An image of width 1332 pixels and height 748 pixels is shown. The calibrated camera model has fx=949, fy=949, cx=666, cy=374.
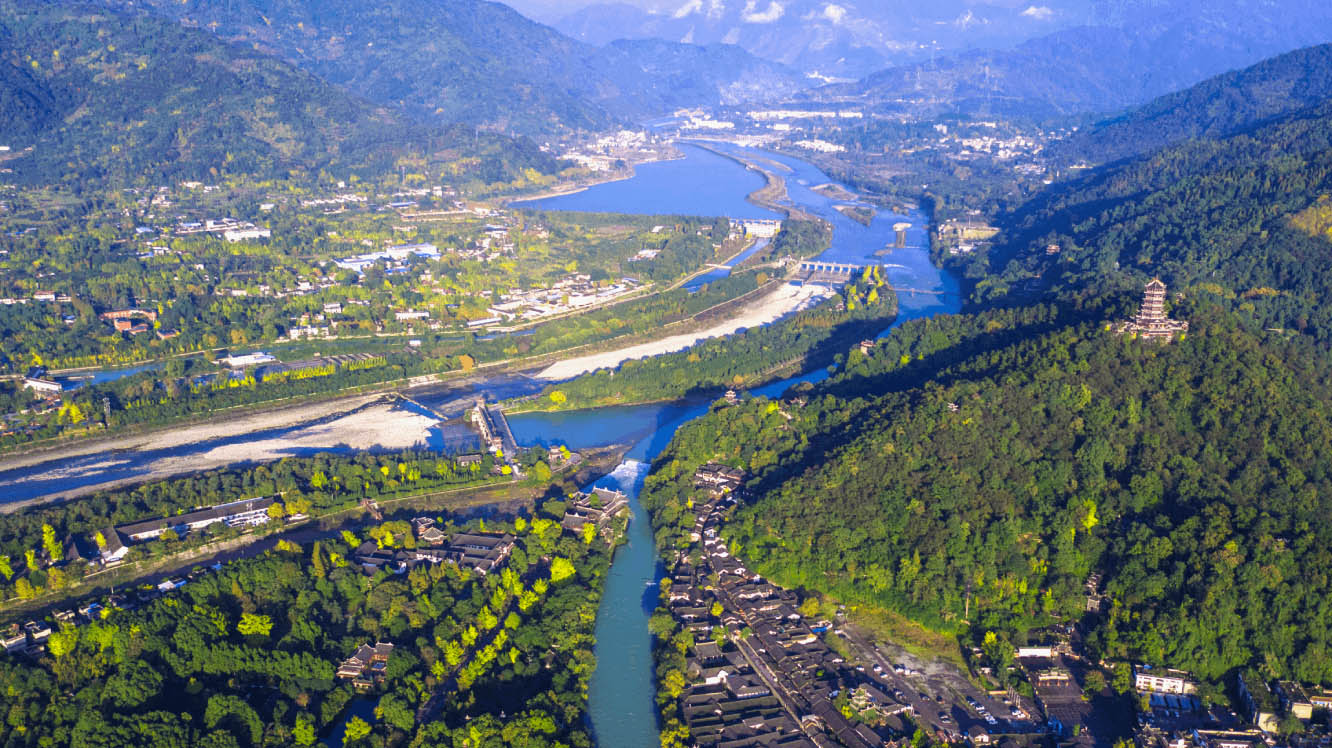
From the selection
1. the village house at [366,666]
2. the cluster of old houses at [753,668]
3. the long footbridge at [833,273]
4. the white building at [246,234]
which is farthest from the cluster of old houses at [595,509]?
the white building at [246,234]

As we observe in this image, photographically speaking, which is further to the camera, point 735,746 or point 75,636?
point 75,636

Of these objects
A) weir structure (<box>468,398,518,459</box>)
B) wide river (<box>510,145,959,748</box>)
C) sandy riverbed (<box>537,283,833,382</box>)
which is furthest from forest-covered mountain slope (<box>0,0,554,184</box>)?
weir structure (<box>468,398,518,459</box>)

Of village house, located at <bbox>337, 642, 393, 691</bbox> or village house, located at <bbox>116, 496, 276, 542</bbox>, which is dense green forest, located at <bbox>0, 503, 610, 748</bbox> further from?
village house, located at <bbox>116, 496, 276, 542</bbox>

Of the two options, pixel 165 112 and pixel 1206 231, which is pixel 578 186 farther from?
pixel 1206 231

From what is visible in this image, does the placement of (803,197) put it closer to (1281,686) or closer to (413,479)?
(413,479)

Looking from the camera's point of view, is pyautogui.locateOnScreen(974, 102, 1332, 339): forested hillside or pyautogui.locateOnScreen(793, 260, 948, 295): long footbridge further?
pyautogui.locateOnScreen(793, 260, 948, 295): long footbridge

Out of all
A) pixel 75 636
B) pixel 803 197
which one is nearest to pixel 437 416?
pixel 75 636
